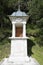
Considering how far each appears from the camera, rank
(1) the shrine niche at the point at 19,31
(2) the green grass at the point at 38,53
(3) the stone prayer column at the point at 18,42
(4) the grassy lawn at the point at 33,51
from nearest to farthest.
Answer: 1. (3) the stone prayer column at the point at 18,42
2. (1) the shrine niche at the point at 19,31
3. (2) the green grass at the point at 38,53
4. (4) the grassy lawn at the point at 33,51

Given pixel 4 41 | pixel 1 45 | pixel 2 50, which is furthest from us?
pixel 4 41

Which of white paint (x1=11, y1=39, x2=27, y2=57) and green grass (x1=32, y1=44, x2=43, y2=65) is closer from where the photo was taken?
white paint (x1=11, y1=39, x2=27, y2=57)

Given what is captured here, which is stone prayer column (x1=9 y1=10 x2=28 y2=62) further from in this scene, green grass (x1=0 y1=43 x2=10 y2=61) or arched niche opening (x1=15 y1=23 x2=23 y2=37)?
green grass (x1=0 y1=43 x2=10 y2=61)

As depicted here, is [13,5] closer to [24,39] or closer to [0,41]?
[0,41]

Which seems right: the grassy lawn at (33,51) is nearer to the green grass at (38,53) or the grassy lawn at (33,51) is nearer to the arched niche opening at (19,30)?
the green grass at (38,53)

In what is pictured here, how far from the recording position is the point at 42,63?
11438mm

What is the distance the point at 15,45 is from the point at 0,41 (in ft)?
26.3

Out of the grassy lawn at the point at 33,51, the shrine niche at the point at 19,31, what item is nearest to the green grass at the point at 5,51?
the grassy lawn at the point at 33,51

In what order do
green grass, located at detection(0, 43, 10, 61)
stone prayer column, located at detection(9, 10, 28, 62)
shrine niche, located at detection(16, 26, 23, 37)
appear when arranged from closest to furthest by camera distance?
stone prayer column, located at detection(9, 10, 28, 62) → shrine niche, located at detection(16, 26, 23, 37) → green grass, located at detection(0, 43, 10, 61)

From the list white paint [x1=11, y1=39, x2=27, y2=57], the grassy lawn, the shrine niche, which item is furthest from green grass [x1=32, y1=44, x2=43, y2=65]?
white paint [x1=11, y1=39, x2=27, y2=57]

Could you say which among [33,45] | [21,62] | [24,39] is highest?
[24,39]

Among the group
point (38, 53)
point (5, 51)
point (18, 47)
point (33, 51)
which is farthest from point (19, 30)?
point (33, 51)

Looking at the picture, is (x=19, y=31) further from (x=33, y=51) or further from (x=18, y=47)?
(x=33, y=51)

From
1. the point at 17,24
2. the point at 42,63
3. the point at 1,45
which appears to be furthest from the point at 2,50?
the point at 17,24
